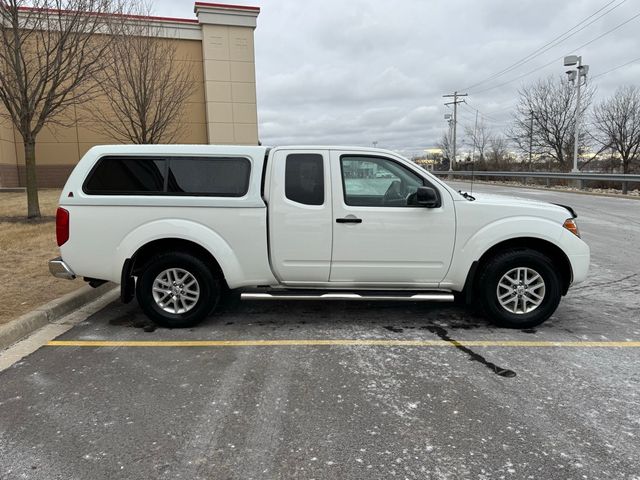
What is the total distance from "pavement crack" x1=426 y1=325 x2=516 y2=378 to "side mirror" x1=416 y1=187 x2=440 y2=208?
50.0 inches

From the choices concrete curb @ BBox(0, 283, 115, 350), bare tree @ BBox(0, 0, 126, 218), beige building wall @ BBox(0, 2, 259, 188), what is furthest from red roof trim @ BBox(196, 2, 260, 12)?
concrete curb @ BBox(0, 283, 115, 350)

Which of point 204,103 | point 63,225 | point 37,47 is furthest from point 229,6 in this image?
point 63,225

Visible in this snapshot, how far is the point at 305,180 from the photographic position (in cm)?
515

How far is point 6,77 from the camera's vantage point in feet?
36.8

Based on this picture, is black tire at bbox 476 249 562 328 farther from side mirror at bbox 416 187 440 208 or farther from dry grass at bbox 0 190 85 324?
dry grass at bbox 0 190 85 324

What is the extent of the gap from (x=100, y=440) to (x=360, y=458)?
5.25ft

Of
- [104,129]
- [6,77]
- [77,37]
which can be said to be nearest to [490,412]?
[77,37]

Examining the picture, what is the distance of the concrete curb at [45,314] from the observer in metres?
4.75

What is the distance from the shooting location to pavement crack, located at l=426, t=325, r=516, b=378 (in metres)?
4.07

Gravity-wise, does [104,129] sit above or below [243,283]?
above

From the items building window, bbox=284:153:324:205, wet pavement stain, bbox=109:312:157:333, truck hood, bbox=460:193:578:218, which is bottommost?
wet pavement stain, bbox=109:312:157:333

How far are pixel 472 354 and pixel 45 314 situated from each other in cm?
435

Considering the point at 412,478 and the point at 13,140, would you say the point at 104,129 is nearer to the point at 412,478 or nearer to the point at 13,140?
the point at 13,140

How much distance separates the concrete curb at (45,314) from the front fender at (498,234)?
14.1 feet
